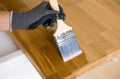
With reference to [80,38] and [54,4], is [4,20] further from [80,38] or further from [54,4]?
[80,38]

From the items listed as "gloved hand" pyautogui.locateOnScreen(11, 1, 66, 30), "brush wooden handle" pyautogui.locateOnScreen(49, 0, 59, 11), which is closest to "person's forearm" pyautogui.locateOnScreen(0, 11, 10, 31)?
"gloved hand" pyautogui.locateOnScreen(11, 1, 66, 30)

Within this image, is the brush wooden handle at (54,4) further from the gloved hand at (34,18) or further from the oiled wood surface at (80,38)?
the oiled wood surface at (80,38)

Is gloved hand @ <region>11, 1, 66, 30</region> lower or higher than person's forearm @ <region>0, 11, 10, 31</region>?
lower

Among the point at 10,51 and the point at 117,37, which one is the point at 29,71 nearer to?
the point at 10,51

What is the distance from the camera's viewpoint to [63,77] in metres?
0.70

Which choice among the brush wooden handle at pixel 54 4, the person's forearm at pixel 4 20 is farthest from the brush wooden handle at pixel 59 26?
the person's forearm at pixel 4 20

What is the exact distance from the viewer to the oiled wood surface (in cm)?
74

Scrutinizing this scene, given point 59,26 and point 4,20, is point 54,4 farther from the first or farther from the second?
point 4,20

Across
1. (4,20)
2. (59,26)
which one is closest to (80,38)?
(59,26)

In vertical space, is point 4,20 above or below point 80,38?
above

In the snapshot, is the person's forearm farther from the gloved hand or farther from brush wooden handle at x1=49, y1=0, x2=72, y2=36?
brush wooden handle at x1=49, y1=0, x2=72, y2=36

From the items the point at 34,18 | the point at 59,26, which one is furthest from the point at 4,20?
the point at 59,26

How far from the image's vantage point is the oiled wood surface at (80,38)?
738 millimetres

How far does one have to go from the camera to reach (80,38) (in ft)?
2.70
